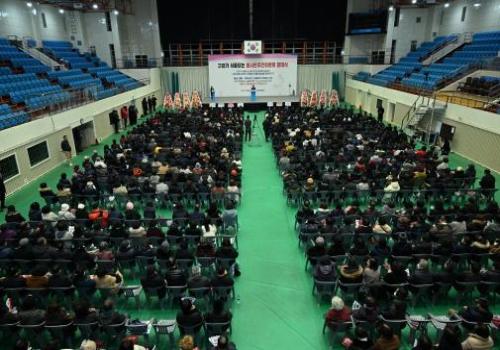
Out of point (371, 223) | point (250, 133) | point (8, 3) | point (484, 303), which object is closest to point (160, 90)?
point (8, 3)

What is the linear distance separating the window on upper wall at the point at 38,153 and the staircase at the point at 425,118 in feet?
59.2

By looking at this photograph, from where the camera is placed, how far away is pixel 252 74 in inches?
1249

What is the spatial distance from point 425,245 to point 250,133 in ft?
46.2

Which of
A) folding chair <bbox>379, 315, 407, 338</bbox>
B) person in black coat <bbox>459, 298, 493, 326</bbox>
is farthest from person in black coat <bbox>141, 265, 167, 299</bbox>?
person in black coat <bbox>459, 298, 493, 326</bbox>

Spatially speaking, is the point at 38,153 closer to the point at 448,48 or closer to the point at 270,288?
the point at 270,288

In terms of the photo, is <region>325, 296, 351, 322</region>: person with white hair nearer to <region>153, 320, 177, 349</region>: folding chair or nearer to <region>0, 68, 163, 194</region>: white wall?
<region>153, 320, 177, 349</region>: folding chair

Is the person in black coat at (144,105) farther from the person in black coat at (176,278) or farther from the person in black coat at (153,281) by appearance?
the person in black coat at (176,278)

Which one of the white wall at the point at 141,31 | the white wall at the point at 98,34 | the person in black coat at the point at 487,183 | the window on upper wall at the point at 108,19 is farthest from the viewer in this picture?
the white wall at the point at 141,31

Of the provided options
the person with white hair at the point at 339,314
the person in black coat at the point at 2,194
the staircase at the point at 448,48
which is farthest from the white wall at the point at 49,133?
the staircase at the point at 448,48

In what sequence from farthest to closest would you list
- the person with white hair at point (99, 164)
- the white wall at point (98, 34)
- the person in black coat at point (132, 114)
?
the white wall at point (98, 34)
the person in black coat at point (132, 114)
the person with white hair at point (99, 164)

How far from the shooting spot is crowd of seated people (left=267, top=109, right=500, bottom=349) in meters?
6.08

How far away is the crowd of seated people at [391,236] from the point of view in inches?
239

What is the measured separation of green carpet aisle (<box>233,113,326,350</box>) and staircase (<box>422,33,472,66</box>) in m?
21.2

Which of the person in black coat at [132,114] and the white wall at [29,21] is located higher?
the white wall at [29,21]
